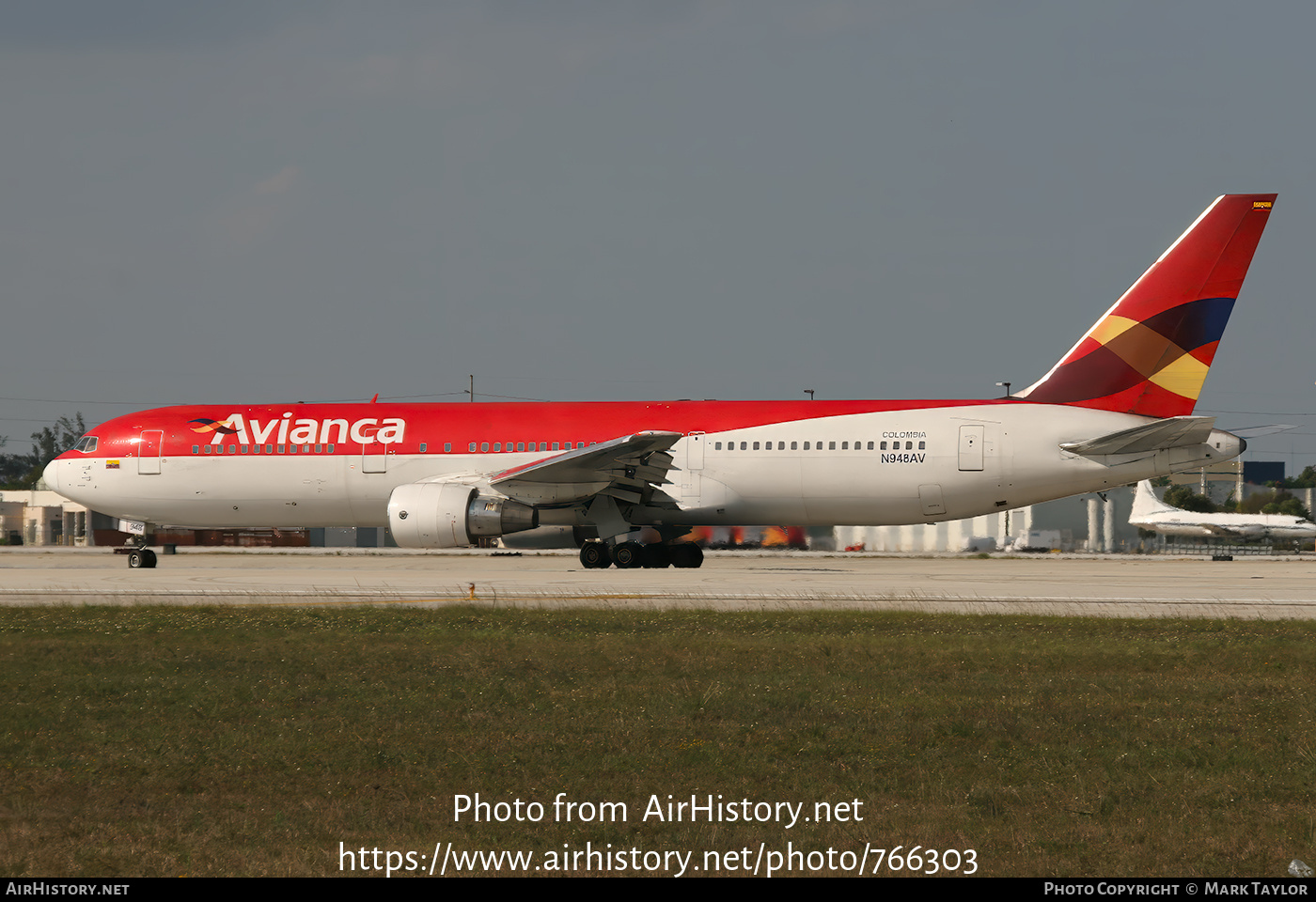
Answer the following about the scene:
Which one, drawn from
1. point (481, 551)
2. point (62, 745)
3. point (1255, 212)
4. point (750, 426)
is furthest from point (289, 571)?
point (1255, 212)

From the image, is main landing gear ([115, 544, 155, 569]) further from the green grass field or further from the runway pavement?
the green grass field

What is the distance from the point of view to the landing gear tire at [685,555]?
29.0m

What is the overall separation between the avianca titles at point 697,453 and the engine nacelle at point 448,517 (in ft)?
0.14

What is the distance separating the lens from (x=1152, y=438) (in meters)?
25.4

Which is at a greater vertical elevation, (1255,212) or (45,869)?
(1255,212)

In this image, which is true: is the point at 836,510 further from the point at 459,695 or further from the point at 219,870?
the point at 219,870

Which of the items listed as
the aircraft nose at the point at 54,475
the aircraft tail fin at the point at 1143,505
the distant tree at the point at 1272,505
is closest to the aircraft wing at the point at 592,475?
the aircraft nose at the point at 54,475

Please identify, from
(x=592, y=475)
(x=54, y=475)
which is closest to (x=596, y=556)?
(x=592, y=475)

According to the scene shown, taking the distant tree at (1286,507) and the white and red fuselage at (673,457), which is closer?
the white and red fuselage at (673,457)

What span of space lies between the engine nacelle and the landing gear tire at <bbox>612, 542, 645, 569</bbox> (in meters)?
2.52

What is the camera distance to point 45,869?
5680mm

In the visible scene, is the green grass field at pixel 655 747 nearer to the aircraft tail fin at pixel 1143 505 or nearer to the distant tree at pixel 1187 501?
the aircraft tail fin at pixel 1143 505

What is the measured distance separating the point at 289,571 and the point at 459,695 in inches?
757

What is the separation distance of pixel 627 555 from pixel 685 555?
1874 mm
